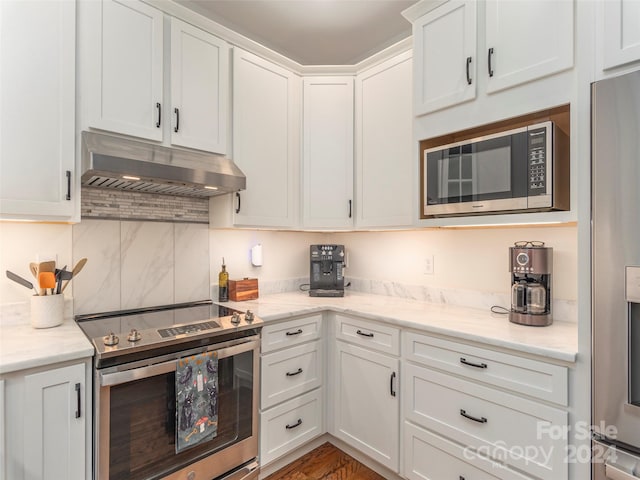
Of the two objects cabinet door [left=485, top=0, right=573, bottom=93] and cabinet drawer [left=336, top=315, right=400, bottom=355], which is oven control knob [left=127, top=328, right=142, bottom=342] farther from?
cabinet door [left=485, top=0, right=573, bottom=93]

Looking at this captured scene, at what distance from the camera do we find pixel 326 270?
2629 mm

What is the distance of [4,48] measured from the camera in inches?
56.1

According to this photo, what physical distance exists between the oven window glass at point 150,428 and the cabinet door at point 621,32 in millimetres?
2007

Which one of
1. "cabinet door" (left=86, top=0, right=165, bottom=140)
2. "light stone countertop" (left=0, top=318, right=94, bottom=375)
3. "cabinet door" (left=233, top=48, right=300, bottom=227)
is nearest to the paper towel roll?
"cabinet door" (left=233, top=48, right=300, bottom=227)

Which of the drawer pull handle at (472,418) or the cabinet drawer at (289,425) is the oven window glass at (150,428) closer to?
the cabinet drawer at (289,425)

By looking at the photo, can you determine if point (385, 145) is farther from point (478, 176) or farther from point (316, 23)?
point (316, 23)

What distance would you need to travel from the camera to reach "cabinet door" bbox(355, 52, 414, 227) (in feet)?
7.03

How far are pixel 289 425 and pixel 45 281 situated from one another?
1.50 meters

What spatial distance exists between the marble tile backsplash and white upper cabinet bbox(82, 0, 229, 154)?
1.85 feet

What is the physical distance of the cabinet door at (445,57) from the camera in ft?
5.65

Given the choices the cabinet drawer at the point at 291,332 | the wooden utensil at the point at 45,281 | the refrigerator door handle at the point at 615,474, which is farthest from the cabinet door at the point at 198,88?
the refrigerator door handle at the point at 615,474

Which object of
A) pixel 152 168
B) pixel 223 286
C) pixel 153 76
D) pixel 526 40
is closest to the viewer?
pixel 526 40

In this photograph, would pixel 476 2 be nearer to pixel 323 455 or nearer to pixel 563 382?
pixel 563 382

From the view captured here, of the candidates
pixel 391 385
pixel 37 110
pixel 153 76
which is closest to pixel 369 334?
pixel 391 385
